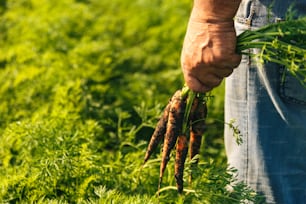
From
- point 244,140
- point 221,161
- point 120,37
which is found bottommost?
point 221,161

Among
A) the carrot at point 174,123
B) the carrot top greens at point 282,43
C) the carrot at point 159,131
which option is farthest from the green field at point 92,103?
the carrot top greens at point 282,43

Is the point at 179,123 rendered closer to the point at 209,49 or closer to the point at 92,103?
the point at 209,49

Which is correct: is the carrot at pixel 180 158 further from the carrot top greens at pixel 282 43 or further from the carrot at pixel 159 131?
the carrot top greens at pixel 282 43

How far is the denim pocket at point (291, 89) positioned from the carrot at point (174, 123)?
0.48 m

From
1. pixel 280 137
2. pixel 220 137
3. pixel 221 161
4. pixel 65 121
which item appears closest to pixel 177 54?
pixel 220 137

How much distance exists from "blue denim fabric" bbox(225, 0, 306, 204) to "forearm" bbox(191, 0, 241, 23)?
36 centimetres

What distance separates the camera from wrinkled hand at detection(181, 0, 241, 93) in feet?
9.72

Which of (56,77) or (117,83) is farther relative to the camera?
(117,83)

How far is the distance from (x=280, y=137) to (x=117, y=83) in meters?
1.79

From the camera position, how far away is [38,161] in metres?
3.49

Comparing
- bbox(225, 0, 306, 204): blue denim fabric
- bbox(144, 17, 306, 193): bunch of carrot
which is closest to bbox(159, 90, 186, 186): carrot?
bbox(144, 17, 306, 193): bunch of carrot

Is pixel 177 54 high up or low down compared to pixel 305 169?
up

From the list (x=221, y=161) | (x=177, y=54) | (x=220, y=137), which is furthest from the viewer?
(x=177, y=54)

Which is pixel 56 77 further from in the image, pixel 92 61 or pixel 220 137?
pixel 220 137
